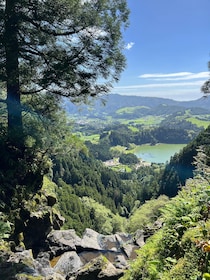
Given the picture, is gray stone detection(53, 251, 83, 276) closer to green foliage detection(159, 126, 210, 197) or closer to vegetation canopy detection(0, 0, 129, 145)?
vegetation canopy detection(0, 0, 129, 145)

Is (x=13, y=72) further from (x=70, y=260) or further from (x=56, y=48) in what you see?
(x=70, y=260)

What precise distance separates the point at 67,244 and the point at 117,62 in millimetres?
8469

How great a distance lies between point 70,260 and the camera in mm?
12164

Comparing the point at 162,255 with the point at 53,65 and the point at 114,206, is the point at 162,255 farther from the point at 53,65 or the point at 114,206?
the point at 114,206

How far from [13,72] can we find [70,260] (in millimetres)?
8153

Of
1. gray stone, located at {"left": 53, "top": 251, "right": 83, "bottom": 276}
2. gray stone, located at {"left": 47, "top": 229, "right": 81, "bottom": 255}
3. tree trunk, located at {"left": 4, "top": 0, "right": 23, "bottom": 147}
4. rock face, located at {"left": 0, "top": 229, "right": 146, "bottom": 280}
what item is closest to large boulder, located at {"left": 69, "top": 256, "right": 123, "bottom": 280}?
rock face, located at {"left": 0, "top": 229, "right": 146, "bottom": 280}

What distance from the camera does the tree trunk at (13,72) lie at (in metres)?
9.49

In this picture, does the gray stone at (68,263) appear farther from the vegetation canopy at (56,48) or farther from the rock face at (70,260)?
the vegetation canopy at (56,48)

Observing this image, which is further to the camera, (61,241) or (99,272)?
(61,241)

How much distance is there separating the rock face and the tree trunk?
4374 mm

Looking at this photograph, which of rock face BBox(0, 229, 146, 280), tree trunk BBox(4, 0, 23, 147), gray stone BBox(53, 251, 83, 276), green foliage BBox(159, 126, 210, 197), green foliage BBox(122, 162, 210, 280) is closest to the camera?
green foliage BBox(122, 162, 210, 280)

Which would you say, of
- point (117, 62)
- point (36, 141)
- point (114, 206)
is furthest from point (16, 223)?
point (114, 206)

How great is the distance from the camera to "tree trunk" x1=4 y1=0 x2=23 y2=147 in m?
9.49

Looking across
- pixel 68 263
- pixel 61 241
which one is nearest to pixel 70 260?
pixel 68 263
